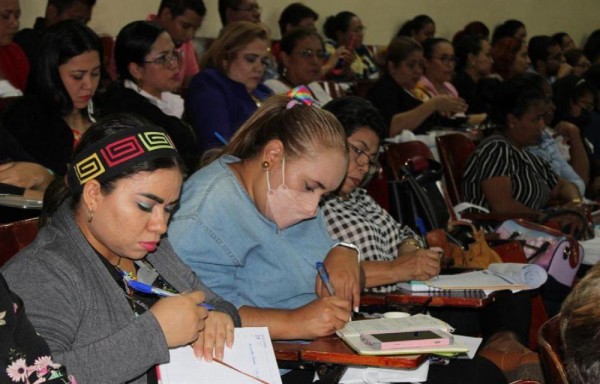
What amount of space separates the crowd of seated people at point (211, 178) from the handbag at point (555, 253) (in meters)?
0.11

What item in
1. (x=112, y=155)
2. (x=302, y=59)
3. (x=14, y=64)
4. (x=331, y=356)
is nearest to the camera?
(x=112, y=155)

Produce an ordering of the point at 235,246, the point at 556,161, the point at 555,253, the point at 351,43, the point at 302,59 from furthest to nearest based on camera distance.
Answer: the point at 351,43 < the point at 556,161 < the point at 302,59 < the point at 555,253 < the point at 235,246

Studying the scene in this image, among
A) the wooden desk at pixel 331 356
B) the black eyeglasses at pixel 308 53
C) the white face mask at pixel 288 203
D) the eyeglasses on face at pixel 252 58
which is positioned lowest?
the wooden desk at pixel 331 356

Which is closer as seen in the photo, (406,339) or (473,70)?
(406,339)

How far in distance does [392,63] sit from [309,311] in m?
4.07

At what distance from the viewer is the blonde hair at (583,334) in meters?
1.57

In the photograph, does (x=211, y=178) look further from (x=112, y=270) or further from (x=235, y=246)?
(x=112, y=270)

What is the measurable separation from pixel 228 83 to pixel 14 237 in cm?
225

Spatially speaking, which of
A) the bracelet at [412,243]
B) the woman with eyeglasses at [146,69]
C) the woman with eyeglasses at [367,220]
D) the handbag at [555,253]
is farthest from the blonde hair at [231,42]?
the handbag at [555,253]

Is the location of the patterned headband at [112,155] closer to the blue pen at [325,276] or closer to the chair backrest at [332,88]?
the blue pen at [325,276]

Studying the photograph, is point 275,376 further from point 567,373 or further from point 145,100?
point 145,100

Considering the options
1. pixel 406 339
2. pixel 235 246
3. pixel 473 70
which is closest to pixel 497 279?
pixel 406 339

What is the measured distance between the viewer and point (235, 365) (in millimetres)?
2029

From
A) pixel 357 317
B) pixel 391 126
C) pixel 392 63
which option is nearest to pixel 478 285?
pixel 357 317
